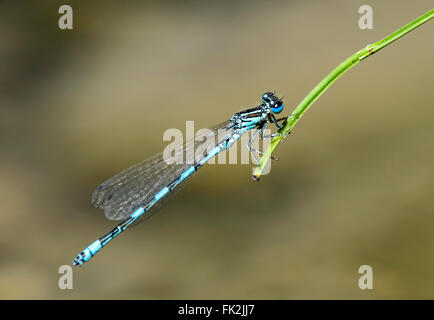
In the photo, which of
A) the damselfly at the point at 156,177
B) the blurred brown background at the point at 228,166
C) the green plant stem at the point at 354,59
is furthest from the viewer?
the blurred brown background at the point at 228,166

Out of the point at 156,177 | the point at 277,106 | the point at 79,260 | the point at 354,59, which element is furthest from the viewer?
the point at 156,177

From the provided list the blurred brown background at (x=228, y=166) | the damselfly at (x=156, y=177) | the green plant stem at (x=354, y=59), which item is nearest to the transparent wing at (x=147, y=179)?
the damselfly at (x=156, y=177)

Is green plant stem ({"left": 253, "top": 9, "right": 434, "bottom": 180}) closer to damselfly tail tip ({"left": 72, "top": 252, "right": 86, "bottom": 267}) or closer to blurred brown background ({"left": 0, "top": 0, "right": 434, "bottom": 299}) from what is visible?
damselfly tail tip ({"left": 72, "top": 252, "right": 86, "bottom": 267})

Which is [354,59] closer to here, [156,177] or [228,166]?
[156,177]

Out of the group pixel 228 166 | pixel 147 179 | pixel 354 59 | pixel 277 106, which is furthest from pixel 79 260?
pixel 354 59

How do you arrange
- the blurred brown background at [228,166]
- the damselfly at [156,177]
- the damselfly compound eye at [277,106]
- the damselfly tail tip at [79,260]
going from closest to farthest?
the damselfly tail tip at [79,260], the damselfly compound eye at [277,106], the damselfly at [156,177], the blurred brown background at [228,166]

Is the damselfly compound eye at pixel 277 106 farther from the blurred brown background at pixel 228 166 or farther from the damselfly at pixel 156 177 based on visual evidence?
the blurred brown background at pixel 228 166

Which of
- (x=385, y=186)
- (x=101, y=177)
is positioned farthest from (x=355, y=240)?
(x=101, y=177)

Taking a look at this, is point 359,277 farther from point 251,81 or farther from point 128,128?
point 128,128
